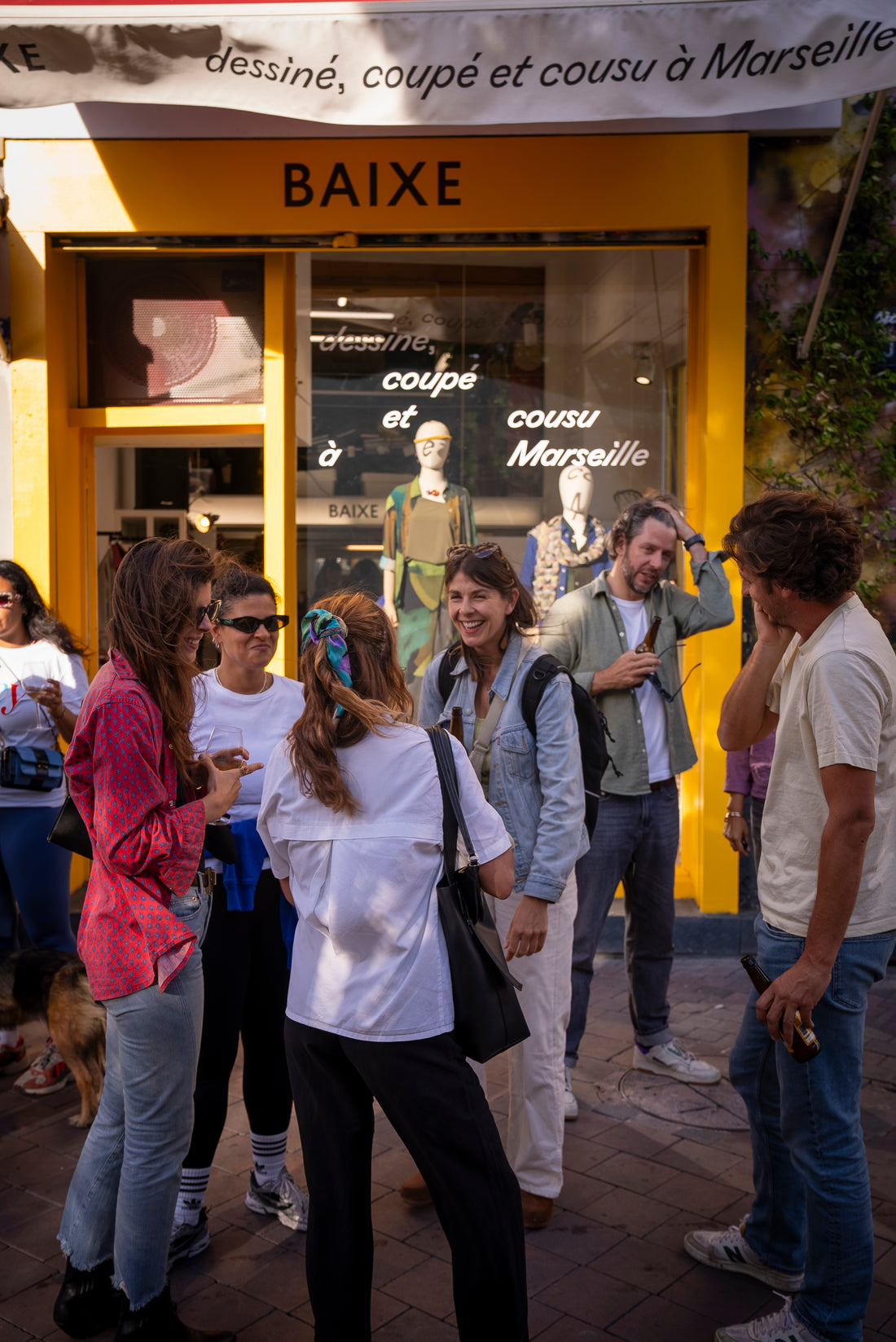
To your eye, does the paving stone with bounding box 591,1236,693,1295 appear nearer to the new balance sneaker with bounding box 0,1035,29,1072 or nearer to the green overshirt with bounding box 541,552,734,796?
the green overshirt with bounding box 541,552,734,796

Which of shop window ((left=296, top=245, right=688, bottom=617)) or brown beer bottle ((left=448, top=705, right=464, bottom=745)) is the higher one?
shop window ((left=296, top=245, right=688, bottom=617))

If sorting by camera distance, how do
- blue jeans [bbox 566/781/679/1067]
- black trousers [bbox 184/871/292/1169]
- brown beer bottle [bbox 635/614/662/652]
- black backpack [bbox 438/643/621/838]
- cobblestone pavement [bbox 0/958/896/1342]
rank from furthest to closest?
brown beer bottle [bbox 635/614/662/652] → blue jeans [bbox 566/781/679/1067] → black backpack [bbox 438/643/621/838] → black trousers [bbox 184/871/292/1169] → cobblestone pavement [bbox 0/958/896/1342]

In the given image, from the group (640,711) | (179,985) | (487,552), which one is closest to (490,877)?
(179,985)

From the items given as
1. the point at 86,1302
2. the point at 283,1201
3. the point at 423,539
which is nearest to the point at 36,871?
the point at 283,1201

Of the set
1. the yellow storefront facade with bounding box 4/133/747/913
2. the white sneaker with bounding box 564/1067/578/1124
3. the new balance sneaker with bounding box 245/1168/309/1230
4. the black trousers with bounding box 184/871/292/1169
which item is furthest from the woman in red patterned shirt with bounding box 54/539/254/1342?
the yellow storefront facade with bounding box 4/133/747/913

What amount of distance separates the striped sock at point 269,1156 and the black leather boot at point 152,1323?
2.30 ft

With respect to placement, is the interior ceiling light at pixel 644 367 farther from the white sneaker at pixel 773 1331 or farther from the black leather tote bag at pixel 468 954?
the white sneaker at pixel 773 1331

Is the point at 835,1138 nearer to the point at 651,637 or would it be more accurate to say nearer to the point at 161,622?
the point at 161,622

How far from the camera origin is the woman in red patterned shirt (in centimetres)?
266

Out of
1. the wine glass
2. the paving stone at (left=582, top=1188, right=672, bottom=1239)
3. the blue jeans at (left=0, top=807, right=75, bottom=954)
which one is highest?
the wine glass

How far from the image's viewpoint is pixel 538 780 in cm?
360

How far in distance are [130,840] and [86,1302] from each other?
1303 mm

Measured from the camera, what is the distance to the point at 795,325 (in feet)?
20.3

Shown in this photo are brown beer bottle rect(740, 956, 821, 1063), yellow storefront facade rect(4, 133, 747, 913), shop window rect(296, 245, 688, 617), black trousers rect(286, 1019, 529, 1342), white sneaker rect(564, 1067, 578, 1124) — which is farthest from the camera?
shop window rect(296, 245, 688, 617)
